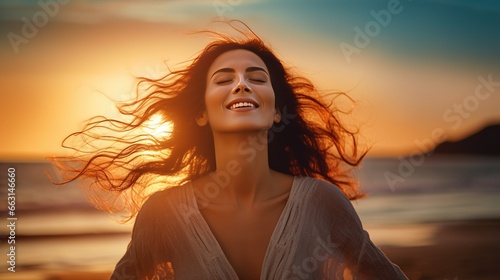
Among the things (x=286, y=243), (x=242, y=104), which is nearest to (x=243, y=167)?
(x=242, y=104)

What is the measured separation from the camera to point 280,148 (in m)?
3.70

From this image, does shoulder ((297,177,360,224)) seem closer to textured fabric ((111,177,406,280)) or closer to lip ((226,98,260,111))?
textured fabric ((111,177,406,280))

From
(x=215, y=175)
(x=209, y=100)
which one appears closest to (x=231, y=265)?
(x=215, y=175)

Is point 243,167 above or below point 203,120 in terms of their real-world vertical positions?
below

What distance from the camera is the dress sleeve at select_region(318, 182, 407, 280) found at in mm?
3229

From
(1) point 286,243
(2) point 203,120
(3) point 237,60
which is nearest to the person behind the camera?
(1) point 286,243

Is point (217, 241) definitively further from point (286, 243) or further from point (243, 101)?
point (243, 101)

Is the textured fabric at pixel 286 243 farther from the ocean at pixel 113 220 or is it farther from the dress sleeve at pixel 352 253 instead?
the ocean at pixel 113 220

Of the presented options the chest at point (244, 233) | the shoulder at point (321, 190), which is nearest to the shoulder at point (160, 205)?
the chest at point (244, 233)

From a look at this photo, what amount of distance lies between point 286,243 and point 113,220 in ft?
8.91

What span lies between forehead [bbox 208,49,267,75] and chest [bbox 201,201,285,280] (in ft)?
2.11

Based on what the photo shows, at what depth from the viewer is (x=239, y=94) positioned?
129 inches

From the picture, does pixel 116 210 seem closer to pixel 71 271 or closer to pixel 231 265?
pixel 231 265

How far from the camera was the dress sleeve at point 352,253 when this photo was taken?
3.23 m
